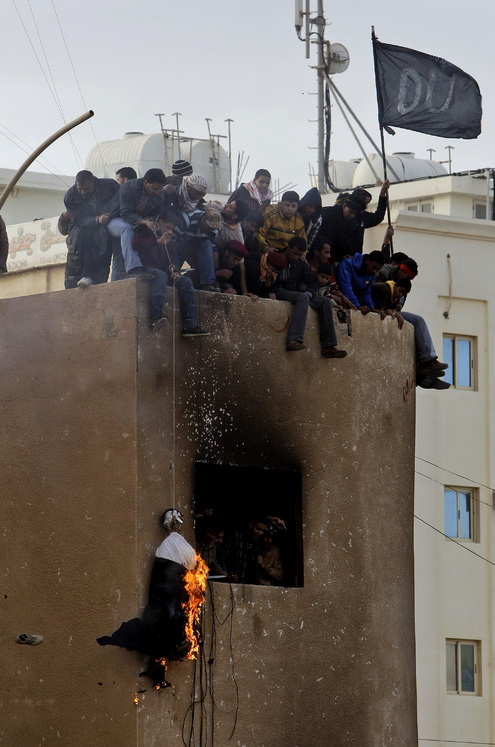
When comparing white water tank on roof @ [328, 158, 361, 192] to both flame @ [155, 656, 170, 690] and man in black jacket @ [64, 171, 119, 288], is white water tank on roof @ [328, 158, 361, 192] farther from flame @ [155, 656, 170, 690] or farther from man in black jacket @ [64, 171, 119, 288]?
flame @ [155, 656, 170, 690]

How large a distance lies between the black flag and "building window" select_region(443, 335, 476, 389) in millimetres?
10855

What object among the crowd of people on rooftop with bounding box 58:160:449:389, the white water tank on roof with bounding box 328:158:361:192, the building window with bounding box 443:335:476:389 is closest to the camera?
the crowd of people on rooftop with bounding box 58:160:449:389

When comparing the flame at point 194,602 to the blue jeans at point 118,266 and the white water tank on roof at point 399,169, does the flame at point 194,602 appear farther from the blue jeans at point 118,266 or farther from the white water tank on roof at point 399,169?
the white water tank on roof at point 399,169

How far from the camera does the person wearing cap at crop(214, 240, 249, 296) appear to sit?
47.5 ft

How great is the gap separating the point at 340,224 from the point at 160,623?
4.97m

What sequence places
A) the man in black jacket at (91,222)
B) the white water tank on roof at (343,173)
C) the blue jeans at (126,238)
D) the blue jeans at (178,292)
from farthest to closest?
the white water tank on roof at (343,173) → the man in black jacket at (91,222) → the blue jeans at (126,238) → the blue jeans at (178,292)

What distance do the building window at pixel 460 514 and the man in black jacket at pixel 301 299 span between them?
14828 millimetres

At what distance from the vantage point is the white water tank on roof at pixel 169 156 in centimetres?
3631

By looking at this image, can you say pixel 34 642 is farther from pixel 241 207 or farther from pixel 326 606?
pixel 241 207

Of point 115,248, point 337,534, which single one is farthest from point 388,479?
point 115,248

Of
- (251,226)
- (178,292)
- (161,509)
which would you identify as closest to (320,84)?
(251,226)

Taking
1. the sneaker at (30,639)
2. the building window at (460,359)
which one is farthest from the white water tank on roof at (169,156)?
the sneaker at (30,639)

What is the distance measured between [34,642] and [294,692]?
2.41 m

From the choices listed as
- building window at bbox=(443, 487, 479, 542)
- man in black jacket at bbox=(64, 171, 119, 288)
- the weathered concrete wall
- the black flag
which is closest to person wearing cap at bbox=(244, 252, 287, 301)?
the weathered concrete wall
